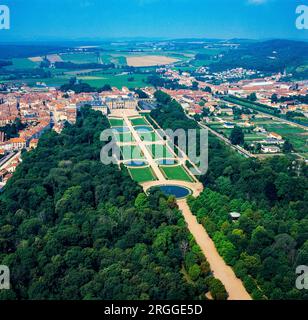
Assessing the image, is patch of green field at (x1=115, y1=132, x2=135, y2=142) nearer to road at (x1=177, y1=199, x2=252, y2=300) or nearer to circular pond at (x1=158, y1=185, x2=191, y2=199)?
circular pond at (x1=158, y1=185, x2=191, y2=199)

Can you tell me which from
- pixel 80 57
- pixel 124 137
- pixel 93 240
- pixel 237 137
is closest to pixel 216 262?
pixel 93 240

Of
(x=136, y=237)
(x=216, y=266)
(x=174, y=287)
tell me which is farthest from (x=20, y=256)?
(x=216, y=266)

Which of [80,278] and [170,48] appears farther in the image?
[170,48]

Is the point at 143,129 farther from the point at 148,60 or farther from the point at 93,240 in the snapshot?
the point at 148,60

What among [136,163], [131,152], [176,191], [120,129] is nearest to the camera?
[176,191]

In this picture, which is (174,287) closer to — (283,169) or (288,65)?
(283,169)
